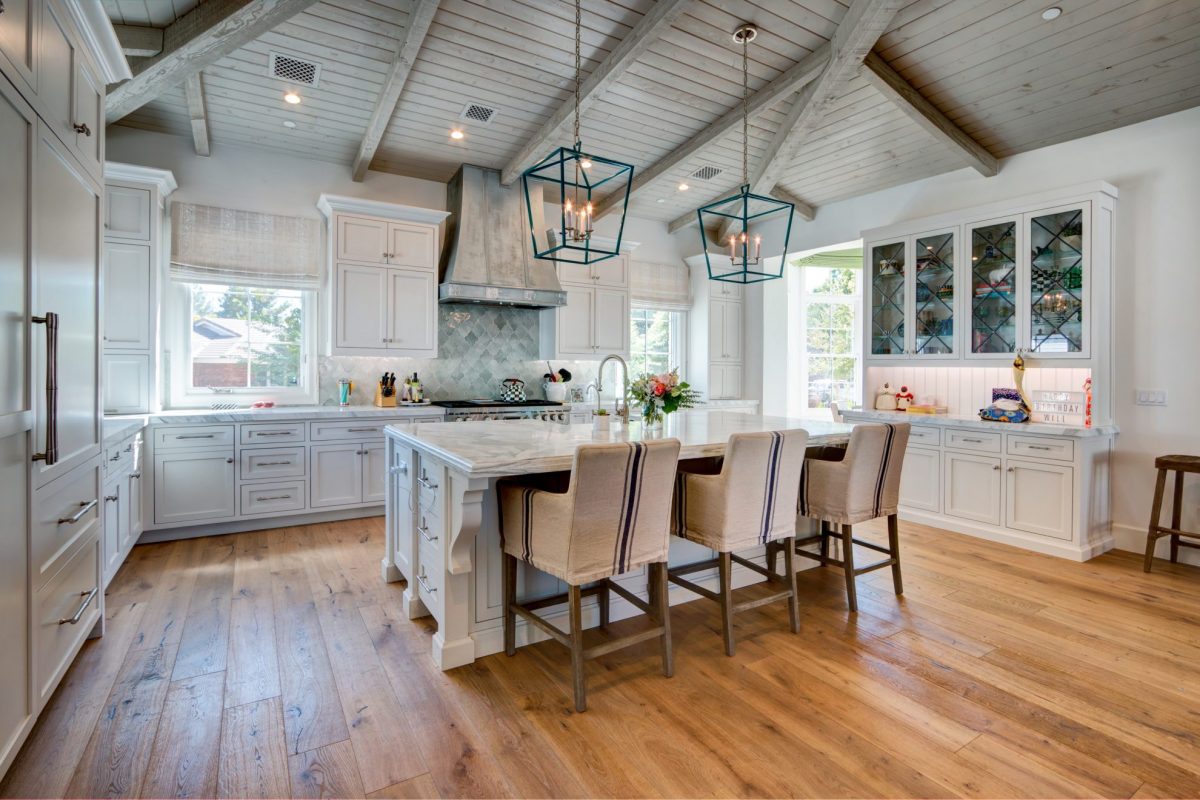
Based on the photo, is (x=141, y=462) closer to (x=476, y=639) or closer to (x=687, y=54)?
(x=476, y=639)

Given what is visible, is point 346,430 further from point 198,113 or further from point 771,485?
point 771,485

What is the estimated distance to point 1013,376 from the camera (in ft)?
14.5

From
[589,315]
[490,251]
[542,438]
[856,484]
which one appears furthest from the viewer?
[589,315]

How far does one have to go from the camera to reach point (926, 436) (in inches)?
181

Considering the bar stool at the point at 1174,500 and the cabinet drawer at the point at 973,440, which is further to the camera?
the cabinet drawer at the point at 973,440

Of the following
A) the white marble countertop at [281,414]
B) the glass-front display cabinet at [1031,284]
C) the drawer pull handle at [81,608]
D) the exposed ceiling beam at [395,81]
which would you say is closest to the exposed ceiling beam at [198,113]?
the exposed ceiling beam at [395,81]

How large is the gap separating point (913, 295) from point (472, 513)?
4.23 m

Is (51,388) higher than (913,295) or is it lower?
lower

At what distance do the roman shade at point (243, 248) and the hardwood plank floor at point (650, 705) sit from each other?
2.50 meters

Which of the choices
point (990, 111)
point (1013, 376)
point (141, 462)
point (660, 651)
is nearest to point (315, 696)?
point (660, 651)

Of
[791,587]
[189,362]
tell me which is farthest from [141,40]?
[791,587]

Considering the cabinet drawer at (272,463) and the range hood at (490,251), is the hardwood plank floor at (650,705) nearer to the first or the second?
the cabinet drawer at (272,463)

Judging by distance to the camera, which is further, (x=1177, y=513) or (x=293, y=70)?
(x=293, y=70)

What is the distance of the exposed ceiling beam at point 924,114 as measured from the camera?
13.1ft
